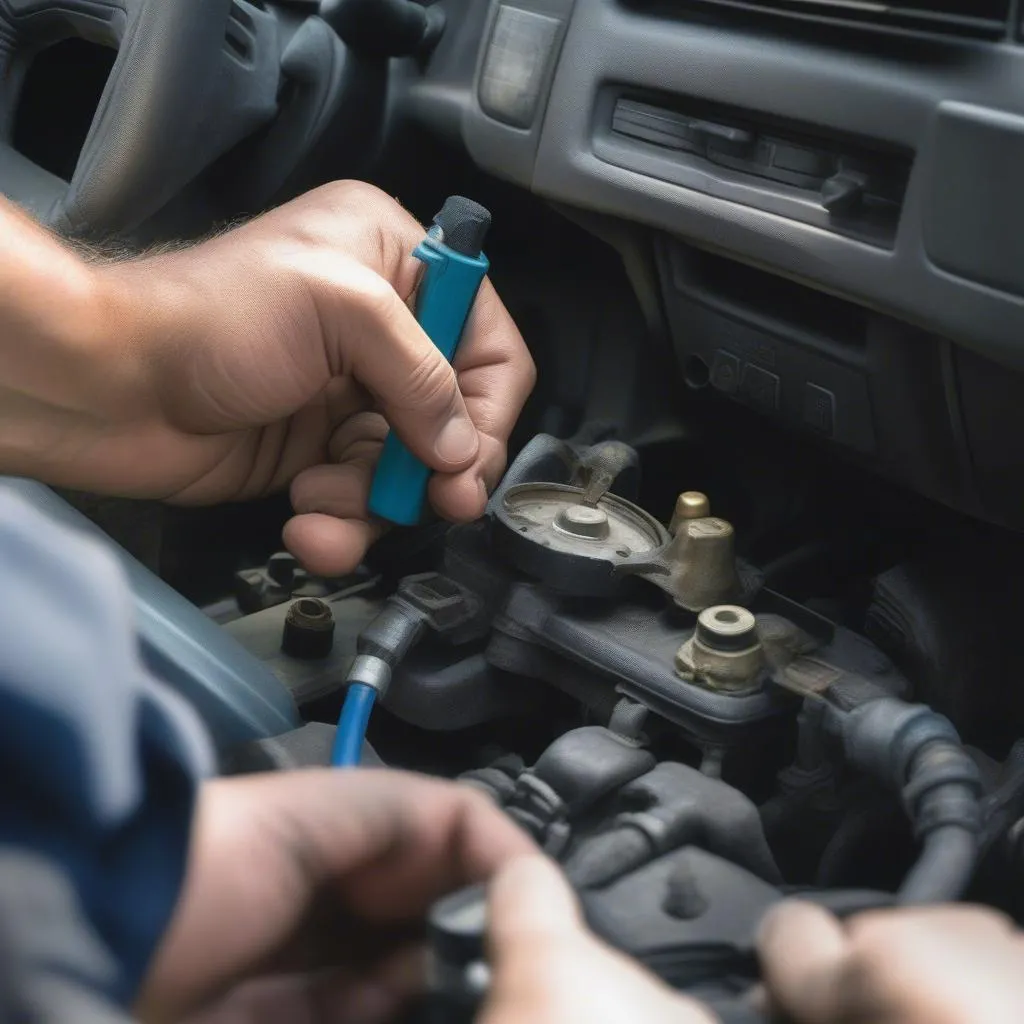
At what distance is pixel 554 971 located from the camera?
241 millimetres

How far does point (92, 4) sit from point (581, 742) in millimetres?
703

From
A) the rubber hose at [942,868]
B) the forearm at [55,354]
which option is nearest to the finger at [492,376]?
the forearm at [55,354]

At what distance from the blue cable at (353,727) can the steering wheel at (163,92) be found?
47cm

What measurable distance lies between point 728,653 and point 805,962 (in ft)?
1.19

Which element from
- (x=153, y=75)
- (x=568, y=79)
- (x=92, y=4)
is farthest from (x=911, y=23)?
(x=92, y=4)

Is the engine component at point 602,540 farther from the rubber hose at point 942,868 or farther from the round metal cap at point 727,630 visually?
the rubber hose at point 942,868

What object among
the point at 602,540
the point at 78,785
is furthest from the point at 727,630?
the point at 78,785

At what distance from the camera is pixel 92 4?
3.14 feet

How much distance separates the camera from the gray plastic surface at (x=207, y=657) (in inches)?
19.6

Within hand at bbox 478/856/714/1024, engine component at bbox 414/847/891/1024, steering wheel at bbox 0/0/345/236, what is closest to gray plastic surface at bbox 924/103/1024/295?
engine component at bbox 414/847/891/1024

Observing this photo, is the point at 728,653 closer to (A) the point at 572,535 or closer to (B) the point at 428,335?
(A) the point at 572,535

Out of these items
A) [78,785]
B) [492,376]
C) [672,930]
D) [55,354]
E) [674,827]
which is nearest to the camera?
[78,785]

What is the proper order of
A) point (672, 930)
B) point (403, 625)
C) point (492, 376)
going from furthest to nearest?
point (492, 376) → point (403, 625) → point (672, 930)

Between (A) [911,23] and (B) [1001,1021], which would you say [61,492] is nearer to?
(A) [911,23]
